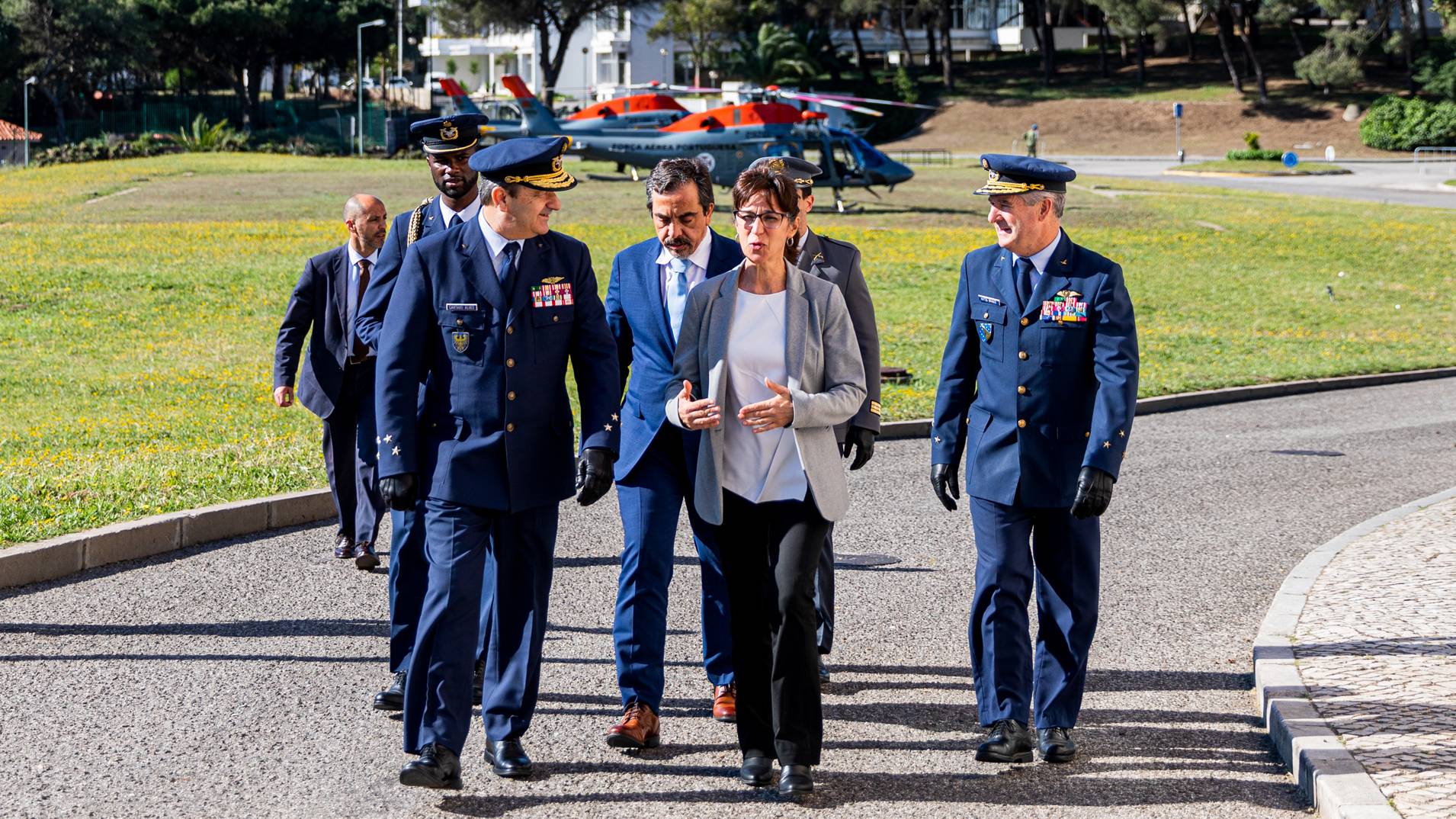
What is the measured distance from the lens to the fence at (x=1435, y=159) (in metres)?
53.8

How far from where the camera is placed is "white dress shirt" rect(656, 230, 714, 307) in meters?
6.06

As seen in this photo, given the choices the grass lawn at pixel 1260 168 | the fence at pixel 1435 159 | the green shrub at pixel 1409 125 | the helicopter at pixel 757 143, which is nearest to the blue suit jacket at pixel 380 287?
the helicopter at pixel 757 143

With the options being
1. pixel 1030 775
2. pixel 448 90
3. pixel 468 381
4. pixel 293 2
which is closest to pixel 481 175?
pixel 468 381

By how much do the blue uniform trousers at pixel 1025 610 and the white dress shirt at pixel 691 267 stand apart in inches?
52.7

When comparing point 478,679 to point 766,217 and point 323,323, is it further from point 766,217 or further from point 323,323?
point 323,323

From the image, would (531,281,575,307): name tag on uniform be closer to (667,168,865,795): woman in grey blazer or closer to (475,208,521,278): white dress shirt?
(475,208,521,278): white dress shirt

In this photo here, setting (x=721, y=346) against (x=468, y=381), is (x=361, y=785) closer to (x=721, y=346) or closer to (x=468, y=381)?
(x=468, y=381)

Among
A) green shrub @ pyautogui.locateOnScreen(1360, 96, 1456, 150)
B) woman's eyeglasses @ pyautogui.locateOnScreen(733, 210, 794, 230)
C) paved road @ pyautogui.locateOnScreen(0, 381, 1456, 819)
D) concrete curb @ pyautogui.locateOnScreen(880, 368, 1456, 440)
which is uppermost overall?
green shrub @ pyautogui.locateOnScreen(1360, 96, 1456, 150)

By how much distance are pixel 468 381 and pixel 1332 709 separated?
11.2 ft

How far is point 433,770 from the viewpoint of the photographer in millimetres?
5195

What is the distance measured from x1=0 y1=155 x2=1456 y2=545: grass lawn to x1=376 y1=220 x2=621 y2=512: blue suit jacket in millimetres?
3965

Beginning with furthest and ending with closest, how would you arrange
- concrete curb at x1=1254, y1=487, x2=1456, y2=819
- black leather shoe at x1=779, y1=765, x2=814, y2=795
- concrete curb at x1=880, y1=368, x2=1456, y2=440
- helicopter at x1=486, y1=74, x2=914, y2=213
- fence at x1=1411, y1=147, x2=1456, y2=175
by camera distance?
1. fence at x1=1411, y1=147, x2=1456, y2=175
2. helicopter at x1=486, y1=74, x2=914, y2=213
3. concrete curb at x1=880, y1=368, x2=1456, y2=440
4. black leather shoe at x1=779, y1=765, x2=814, y2=795
5. concrete curb at x1=1254, y1=487, x2=1456, y2=819

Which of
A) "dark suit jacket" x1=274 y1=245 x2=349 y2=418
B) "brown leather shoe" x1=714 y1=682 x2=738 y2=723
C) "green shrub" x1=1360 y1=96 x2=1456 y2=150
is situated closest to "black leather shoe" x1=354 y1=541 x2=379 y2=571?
"dark suit jacket" x1=274 y1=245 x2=349 y2=418

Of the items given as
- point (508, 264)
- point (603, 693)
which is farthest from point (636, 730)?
point (508, 264)
